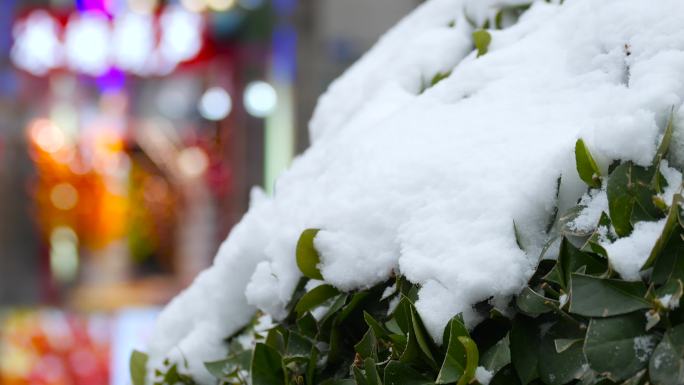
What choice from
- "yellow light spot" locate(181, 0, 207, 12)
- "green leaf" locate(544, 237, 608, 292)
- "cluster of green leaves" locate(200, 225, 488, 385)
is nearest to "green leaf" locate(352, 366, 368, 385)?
"cluster of green leaves" locate(200, 225, 488, 385)

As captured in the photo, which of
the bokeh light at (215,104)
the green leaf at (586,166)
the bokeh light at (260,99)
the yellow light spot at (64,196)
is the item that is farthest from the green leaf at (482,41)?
Answer: the yellow light spot at (64,196)

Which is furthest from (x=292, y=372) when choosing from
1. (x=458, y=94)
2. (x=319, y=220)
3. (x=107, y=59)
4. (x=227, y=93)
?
(x=107, y=59)

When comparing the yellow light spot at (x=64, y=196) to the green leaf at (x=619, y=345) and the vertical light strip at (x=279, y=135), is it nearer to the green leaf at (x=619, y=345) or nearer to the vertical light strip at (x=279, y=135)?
the vertical light strip at (x=279, y=135)

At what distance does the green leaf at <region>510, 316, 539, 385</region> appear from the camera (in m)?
0.38

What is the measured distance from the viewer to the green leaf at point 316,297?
462 mm

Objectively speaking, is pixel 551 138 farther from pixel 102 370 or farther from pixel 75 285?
pixel 75 285

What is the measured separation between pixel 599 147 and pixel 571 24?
12cm

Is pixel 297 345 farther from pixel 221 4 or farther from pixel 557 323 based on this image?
pixel 221 4

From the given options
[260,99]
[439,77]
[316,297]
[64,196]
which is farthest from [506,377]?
[64,196]

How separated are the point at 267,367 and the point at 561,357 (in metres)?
0.17

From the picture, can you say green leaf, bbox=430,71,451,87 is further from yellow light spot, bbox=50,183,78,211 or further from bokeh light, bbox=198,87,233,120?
yellow light spot, bbox=50,183,78,211

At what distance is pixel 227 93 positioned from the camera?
12.1ft

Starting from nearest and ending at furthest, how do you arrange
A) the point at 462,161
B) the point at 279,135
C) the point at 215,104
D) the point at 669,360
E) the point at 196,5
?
the point at 669,360 → the point at 462,161 → the point at 279,135 → the point at 196,5 → the point at 215,104

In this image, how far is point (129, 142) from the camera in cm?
467
